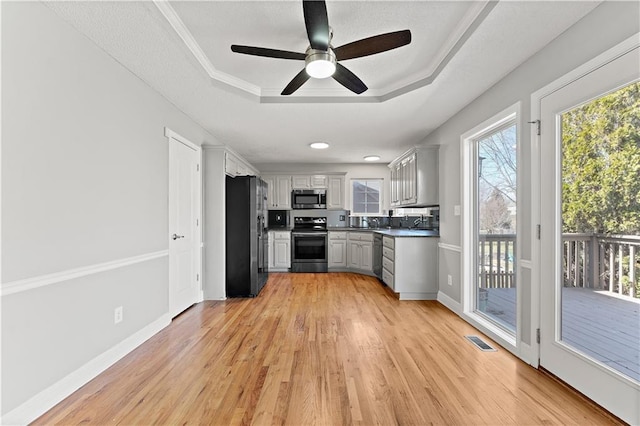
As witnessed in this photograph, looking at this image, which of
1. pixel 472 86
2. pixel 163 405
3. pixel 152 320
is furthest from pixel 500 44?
pixel 152 320

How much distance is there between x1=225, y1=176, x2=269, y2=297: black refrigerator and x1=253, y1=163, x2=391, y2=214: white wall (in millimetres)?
2336

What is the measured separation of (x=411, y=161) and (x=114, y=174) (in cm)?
376

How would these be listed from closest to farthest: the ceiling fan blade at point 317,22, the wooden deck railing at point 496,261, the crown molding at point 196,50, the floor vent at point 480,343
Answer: the ceiling fan blade at point 317,22 → the crown molding at point 196,50 → the floor vent at point 480,343 → the wooden deck railing at point 496,261

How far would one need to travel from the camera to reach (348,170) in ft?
22.0

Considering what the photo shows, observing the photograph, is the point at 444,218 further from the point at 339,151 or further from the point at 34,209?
the point at 34,209

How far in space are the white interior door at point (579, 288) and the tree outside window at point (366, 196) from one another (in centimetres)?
454

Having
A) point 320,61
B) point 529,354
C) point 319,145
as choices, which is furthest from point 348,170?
point 529,354

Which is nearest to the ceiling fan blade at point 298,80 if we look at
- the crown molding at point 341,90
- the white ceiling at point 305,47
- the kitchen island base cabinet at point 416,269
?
the white ceiling at point 305,47

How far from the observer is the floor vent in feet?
8.25

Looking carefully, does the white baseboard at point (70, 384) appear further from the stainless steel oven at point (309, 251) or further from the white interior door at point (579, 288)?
the stainless steel oven at point (309, 251)

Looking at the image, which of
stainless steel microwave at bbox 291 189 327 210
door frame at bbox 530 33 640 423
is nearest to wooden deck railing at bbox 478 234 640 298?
door frame at bbox 530 33 640 423

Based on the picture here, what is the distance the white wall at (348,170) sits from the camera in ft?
21.8

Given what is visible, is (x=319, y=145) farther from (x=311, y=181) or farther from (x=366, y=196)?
(x=366, y=196)

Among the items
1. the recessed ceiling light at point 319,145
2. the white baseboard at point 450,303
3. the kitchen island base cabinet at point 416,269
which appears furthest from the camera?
the recessed ceiling light at point 319,145
